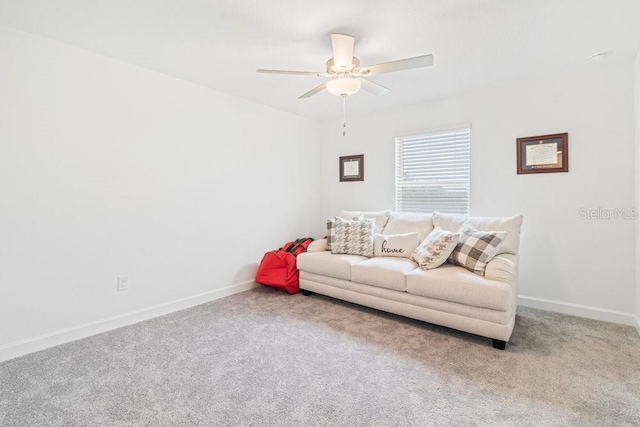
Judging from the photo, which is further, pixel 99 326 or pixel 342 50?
pixel 99 326

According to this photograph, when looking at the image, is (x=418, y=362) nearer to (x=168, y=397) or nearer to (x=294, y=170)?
(x=168, y=397)

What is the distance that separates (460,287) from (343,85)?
182 cm

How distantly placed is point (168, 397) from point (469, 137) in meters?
3.69

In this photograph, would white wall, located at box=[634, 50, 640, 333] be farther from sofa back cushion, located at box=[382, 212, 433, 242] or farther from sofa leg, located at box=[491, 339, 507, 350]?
sofa back cushion, located at box=[382, 212, 433, 242]

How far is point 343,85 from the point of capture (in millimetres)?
2289

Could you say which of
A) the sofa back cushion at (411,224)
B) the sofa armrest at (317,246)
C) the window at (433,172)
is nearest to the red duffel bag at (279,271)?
the sofa armrest at (317,246)

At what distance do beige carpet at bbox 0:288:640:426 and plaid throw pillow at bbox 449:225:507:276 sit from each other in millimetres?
591

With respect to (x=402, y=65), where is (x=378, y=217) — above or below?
below

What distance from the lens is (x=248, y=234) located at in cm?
379

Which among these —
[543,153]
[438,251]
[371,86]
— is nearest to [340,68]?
[371,86]

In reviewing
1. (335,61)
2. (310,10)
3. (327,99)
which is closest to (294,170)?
(327,99)

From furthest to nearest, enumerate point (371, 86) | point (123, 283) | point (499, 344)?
point (123, 283) → point (371, 86) → point (499, 344)

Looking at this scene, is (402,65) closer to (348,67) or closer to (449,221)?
(348,67)

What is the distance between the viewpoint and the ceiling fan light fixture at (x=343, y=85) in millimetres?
2266
